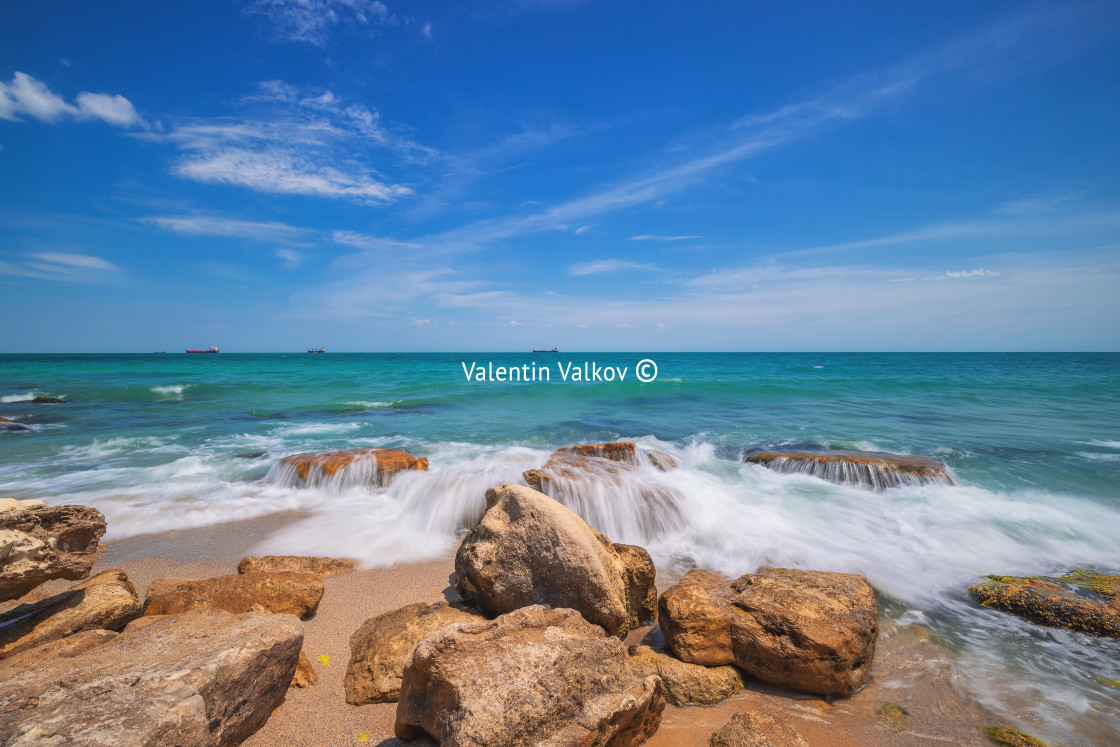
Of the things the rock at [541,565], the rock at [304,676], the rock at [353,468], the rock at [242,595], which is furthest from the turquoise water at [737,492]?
the rock at [304,676]

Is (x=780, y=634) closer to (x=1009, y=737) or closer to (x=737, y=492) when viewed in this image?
(x=1009, y=737)

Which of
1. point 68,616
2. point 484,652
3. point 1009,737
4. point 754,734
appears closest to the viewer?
point 484,652

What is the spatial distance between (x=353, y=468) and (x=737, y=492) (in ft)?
22.7

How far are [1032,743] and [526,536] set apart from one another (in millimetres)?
3654

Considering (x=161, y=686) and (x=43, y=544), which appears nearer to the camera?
(x=161, y=686)

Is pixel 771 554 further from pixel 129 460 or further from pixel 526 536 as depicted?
pixel 129 460

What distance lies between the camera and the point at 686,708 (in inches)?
129

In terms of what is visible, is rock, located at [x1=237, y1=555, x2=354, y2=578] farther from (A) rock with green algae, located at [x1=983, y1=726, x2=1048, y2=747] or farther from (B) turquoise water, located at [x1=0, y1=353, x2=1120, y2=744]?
(A) rock with green algae, located at [x1=983, y1=726, x2=1048, y2=747]

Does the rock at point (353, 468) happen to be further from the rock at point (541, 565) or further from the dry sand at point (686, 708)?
the rock at point (541, 565)

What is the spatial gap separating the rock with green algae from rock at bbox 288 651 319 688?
15.0 feet

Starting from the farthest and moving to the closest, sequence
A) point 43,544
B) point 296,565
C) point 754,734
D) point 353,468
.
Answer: point 353,468
point 296,565
point 43,544
point 754,734

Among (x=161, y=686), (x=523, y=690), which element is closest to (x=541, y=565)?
(x=523, y=690)

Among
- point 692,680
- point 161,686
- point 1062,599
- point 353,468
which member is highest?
point 161,686

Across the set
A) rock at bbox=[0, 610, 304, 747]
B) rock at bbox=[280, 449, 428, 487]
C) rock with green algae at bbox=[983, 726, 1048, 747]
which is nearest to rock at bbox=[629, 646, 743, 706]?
rock with green algae at bbox=[983, 726, 1048, 747]
